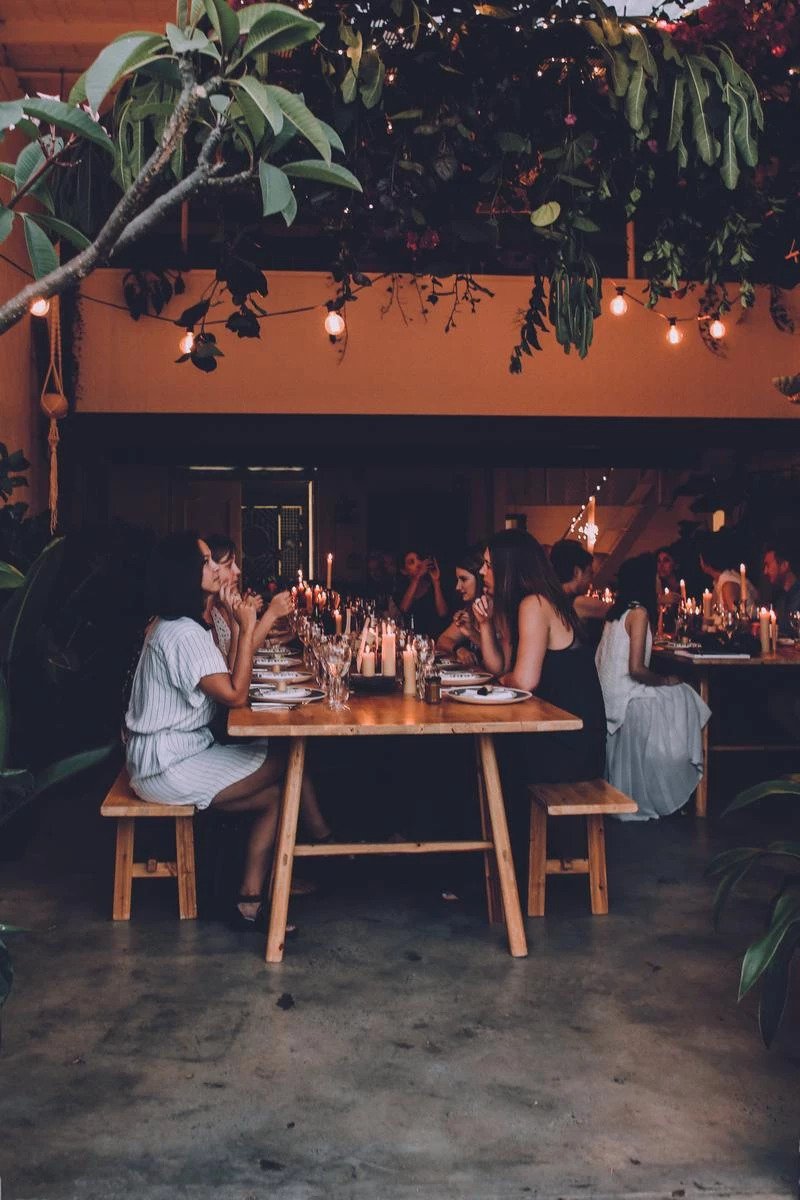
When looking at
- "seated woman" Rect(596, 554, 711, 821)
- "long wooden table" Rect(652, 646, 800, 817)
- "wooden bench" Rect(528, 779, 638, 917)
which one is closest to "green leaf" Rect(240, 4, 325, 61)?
"wooden bench" Rect(528, 779, 638, 917)

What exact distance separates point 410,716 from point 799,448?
7.30 metres

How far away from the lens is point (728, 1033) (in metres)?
3.00

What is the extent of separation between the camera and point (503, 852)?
12.1ft

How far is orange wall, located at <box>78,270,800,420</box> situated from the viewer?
806 centimetres

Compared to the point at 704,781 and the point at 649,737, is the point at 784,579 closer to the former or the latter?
the point at 704,781

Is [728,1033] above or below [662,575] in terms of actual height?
below

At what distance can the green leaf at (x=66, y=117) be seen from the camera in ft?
4.31

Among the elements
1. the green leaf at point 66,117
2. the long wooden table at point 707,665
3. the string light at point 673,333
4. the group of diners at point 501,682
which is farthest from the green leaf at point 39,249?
the string light at point 673,333

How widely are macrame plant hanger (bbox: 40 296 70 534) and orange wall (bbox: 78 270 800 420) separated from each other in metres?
0.45

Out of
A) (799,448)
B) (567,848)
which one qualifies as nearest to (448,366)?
(799,448)

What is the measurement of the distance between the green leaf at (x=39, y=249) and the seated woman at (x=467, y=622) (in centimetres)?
396

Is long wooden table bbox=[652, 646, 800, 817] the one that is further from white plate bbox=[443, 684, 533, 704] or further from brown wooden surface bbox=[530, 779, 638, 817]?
white plate bbox=[443, 684, 533, 704]

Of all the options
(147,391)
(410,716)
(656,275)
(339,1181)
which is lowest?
(339,1181)

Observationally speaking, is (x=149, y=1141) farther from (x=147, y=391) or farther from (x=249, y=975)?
(x=147, y=391)
